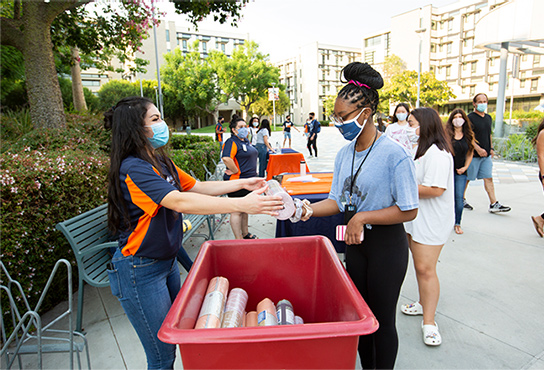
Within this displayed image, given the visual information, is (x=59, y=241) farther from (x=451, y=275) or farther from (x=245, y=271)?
(x=451, y=275)

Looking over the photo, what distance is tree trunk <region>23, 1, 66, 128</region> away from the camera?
5535 millimetres

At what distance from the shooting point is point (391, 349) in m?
1.78

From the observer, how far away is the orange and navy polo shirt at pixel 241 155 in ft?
14.9

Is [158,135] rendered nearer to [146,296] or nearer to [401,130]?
[146,296]

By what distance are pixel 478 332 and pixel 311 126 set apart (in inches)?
427

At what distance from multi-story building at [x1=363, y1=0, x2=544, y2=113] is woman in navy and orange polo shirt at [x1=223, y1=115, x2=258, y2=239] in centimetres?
4983

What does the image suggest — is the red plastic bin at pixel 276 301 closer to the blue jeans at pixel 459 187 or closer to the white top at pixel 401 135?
the white top at pixel 401 135

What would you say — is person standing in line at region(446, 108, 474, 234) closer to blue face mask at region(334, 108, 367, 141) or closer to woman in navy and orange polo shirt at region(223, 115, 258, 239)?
woman in navy and orange polo shirt at region(223, 115, 258, 239)

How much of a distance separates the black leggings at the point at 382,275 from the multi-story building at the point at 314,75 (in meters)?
70.9

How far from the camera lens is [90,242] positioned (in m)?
2.72

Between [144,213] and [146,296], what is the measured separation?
0.43 meters

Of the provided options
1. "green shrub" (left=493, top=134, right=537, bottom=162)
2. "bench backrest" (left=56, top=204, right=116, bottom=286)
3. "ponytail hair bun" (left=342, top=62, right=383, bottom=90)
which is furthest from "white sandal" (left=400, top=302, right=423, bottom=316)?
"green shrub" (left=493, top=134, right=537, bottom=162)

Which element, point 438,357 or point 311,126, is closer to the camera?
point 438,357

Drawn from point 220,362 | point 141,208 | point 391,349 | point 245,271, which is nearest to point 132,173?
point 141,208
